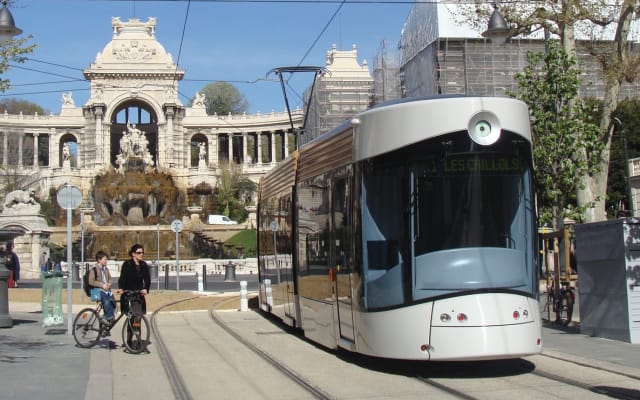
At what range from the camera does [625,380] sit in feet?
33.0

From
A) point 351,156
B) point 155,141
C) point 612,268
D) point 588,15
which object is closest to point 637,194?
point 588,15

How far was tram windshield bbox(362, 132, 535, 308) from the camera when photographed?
10125mm

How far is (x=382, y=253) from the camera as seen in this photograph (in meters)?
10.5

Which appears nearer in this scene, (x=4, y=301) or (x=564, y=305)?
(x=564, y=305)

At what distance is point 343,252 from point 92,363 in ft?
13.9

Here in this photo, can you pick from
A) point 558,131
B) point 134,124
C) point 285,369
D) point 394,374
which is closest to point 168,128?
point 134,124

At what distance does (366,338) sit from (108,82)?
114 metres

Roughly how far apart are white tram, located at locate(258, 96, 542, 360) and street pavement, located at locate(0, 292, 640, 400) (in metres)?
1.97

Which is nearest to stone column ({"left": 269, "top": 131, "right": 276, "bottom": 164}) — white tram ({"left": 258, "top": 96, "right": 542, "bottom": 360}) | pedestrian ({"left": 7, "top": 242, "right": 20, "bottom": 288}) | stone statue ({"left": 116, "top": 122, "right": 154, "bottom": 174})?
stone statue ({"left": 116, "top": 122, "right": 154, "bottom": 174})

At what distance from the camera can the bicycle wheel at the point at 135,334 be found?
46.1 ft

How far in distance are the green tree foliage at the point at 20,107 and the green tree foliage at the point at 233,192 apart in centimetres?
4719

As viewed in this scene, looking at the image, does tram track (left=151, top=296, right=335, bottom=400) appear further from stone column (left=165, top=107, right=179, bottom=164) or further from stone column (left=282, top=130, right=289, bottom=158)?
stone column (left=282, top=130, right=289, bottom=158)

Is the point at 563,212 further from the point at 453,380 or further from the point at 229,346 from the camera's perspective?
the point at 453,380

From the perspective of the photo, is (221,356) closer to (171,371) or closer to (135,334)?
(135,334)
